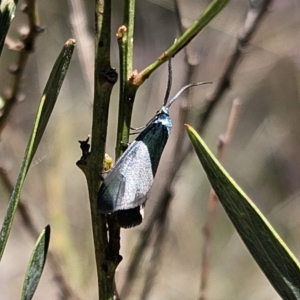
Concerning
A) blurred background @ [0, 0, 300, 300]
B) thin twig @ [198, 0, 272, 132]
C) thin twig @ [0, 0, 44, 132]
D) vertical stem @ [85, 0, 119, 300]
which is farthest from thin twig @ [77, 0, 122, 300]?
blurred background @ [0, 0, 300, 300]

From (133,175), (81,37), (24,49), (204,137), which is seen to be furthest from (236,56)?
(204,137)

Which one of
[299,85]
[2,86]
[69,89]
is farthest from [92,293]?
[299,85]

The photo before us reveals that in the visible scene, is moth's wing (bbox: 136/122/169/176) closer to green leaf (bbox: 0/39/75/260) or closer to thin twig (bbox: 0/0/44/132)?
green leaf (bbox: 0/39/75/260)

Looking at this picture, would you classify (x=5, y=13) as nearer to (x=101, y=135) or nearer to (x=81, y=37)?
(x=101, y=135)

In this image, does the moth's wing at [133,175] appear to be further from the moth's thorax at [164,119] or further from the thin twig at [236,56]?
the thin twig at [236,56]

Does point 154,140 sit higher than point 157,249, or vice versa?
point 157,249

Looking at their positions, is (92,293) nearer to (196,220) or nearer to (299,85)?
(196,220)

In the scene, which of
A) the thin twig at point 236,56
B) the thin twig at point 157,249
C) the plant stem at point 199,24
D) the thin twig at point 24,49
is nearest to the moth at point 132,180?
the plant stem at point 199,24
